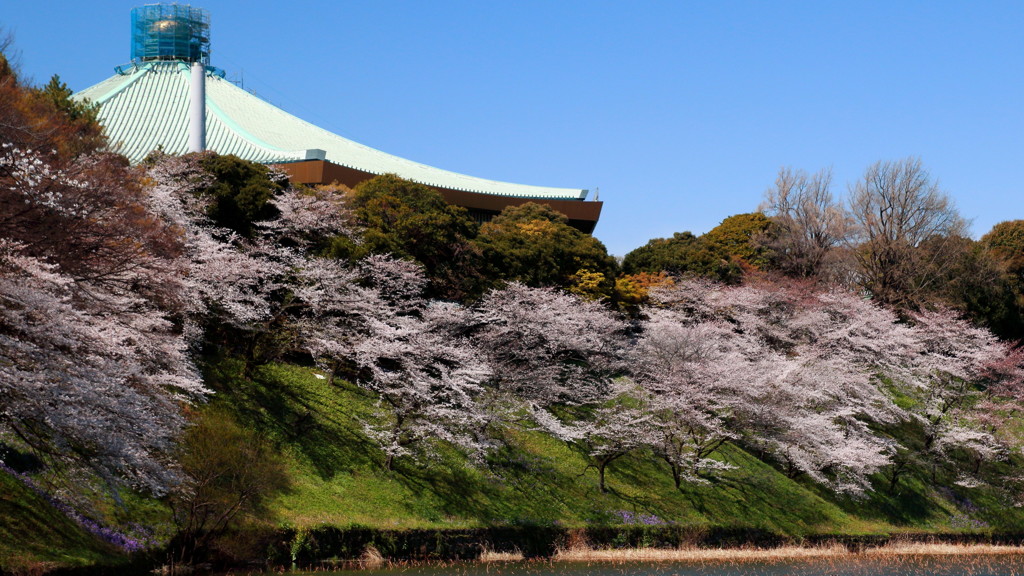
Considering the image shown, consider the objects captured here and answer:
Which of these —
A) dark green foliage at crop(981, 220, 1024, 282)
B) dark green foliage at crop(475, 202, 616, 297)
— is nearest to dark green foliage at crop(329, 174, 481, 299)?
dark green foliage at crop(475, 202, 616, 297)

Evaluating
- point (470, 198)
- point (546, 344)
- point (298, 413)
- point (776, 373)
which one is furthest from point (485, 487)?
point (470, 198)

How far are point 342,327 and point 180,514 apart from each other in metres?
9.73

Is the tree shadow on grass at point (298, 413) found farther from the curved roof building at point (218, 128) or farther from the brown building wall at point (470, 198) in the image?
the curved roof building at point (218, 128)

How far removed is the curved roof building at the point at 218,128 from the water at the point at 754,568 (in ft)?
82.4

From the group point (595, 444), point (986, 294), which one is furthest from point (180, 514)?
point (986, 294)

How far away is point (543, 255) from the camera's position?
37281 millimetres

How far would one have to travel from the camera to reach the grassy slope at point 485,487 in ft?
74.9

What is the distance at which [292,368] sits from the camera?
27.7m

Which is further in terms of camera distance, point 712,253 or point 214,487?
point 712,253

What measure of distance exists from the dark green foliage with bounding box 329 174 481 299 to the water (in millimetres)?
12646

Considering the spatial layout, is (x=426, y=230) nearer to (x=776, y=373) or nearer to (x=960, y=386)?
(x=776, y=373)

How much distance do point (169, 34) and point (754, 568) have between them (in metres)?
50.2

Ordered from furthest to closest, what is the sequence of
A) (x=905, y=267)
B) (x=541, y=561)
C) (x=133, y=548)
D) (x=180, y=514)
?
1. (x=905, y=267)
2. (x=541, y=561)
3. (x=180, y=514)
4. (x=133, y=548)

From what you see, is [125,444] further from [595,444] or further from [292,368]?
[595,444]
